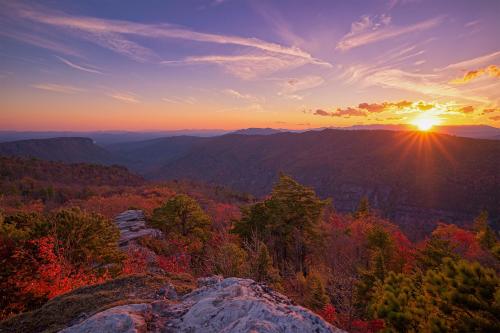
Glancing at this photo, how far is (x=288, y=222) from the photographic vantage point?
23.3 meters

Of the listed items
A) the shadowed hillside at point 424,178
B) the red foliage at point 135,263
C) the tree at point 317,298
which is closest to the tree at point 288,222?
the red foliage at point 135,263

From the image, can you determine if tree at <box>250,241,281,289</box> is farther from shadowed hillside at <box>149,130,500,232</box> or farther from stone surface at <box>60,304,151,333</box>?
shadowed hillside at <box>149,130,500,232</box>

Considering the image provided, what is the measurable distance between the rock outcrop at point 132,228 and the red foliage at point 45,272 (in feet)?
40.0

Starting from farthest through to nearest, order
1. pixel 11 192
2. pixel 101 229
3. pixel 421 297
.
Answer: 1. pixel 11 192
2. pixel 101 229
3. pixel 421 297

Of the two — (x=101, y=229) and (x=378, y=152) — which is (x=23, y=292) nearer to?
(x=101, y=229)

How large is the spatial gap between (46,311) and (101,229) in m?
9.23

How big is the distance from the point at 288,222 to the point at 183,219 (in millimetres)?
10875

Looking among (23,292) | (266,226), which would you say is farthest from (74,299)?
(266,226)

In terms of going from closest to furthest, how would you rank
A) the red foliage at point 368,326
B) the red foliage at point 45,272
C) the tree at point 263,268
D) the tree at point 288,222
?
the red foliage at point 45,272 < the red foliage at point 368,326 < the tree at point 263,268 < the tree at point 288,222

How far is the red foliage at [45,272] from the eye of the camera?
10.8 metres

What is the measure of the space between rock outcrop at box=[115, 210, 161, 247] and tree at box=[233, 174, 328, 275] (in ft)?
33.9

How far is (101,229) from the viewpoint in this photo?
15102 millimetres

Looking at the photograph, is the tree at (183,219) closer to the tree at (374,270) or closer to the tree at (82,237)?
the tree at (82,237)

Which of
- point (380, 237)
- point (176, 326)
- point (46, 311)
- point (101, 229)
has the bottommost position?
point (380, 237)
